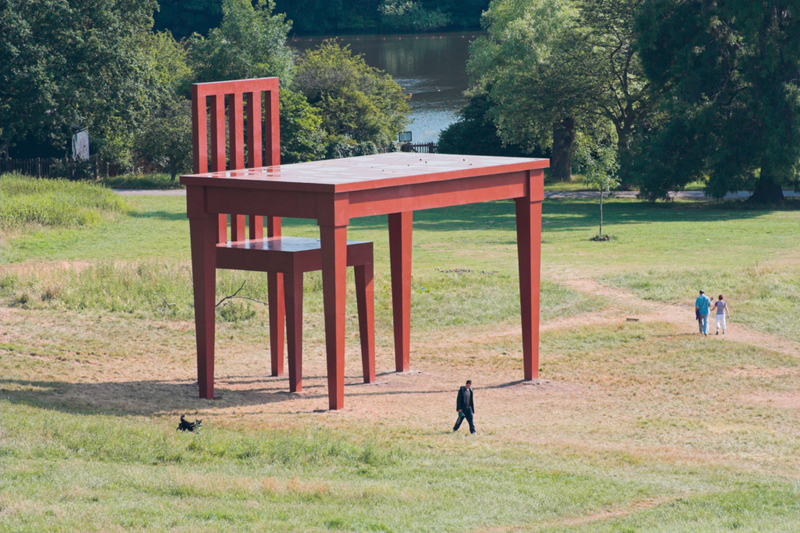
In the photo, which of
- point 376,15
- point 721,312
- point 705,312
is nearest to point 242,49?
point 721,312

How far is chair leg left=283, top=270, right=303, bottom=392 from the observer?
17500 millimetres

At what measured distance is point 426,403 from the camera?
1831 cm

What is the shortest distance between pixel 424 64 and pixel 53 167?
60114 mm

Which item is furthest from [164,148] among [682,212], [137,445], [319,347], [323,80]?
[137,445]

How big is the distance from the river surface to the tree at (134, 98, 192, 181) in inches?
1176

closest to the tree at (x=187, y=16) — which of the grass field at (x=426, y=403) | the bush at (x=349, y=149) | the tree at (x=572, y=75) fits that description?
the bush at (x=349, y=149)

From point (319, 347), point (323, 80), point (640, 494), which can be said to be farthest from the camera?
point (323, 80)

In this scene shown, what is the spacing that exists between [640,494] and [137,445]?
21.1 feet

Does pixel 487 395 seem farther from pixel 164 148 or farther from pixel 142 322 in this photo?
pixel 164 148

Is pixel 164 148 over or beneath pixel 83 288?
over

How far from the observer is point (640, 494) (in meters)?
12.3

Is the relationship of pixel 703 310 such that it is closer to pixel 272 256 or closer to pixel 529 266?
pixel 529 266

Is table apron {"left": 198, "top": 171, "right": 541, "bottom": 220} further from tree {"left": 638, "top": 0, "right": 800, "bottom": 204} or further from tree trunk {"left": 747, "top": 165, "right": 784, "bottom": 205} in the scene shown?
tree trunk {"left": 747, "top": 165, "right": 784, "bottom": 205}

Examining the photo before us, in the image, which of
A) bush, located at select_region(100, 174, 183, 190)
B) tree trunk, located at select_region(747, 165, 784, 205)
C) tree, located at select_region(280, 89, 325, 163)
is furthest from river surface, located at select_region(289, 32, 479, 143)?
tree trunk, located at select_region(747, 165, 784, 205)
